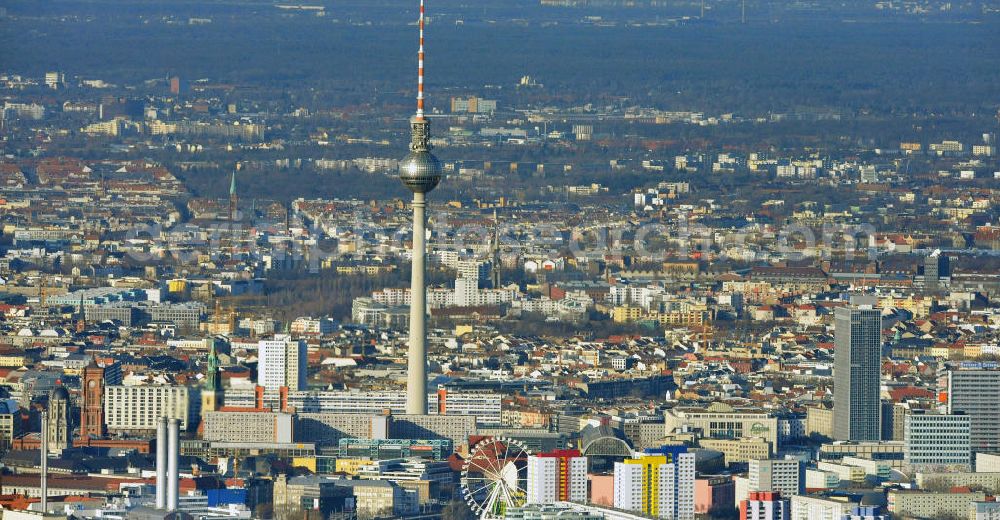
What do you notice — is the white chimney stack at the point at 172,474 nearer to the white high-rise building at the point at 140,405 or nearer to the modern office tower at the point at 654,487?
the modern office tower at the point at 654,487

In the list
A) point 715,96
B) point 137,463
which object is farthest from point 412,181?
point 715,96

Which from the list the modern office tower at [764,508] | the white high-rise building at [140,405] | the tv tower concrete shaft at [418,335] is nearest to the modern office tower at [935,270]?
the tv tower concrete shaft at [418,335]

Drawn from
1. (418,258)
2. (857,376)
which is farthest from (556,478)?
(418,258)

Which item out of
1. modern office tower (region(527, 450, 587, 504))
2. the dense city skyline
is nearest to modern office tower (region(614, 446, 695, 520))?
the dense city skyline

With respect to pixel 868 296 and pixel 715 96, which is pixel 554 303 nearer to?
pixel 868 296

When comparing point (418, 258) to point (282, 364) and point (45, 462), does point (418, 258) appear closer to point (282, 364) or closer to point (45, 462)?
point (282, 364)

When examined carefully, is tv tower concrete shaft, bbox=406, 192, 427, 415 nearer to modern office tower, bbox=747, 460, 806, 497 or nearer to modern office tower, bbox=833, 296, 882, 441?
modern office tower, bbox=833, 296, 882, 441
